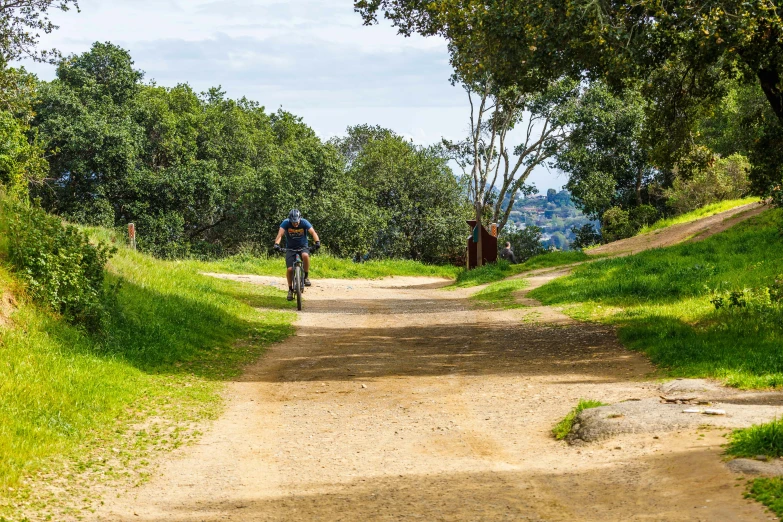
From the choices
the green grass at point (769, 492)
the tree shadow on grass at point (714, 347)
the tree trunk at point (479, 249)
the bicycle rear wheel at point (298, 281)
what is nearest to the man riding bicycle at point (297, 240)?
the bicycle rear wheel at point (298, 281)

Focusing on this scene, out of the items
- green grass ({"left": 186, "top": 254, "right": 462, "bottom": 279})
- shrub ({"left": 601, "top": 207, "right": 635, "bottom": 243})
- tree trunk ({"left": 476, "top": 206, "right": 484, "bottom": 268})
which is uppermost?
shrub ({"left": 601, "top": 207, "right": 635, "bottom": 243})

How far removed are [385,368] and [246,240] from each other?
1363 inches

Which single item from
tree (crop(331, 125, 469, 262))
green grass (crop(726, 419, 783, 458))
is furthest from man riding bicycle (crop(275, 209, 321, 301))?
tree (crop(331, 125, 469, 262))

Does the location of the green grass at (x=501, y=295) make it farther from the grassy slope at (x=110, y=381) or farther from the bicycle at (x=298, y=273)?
the grassy slope at (x=110, y=381)

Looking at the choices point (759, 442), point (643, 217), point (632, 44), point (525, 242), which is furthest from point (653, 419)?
point (525, 242)

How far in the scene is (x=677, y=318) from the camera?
1445 cm

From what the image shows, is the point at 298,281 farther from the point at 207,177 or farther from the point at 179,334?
the point at 207,177

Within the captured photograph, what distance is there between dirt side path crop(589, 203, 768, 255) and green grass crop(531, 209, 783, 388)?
1642 millimetres

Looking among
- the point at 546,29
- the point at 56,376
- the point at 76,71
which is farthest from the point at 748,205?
the point at 76,71

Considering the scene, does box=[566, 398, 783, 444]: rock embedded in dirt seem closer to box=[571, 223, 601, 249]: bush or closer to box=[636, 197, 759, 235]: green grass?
box=[636, 197, 759, 235]: green grass

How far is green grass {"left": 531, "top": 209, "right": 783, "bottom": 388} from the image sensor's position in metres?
10.7

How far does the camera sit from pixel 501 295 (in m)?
22.9

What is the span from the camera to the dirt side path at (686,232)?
93.2ft

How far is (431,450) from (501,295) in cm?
1571
